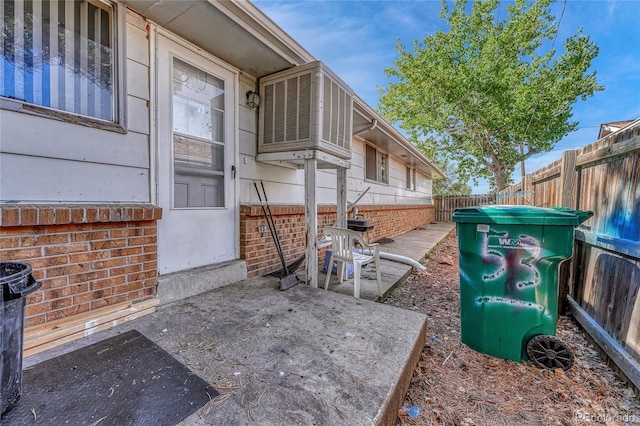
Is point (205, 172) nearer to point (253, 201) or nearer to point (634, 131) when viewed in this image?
point (253, 201)

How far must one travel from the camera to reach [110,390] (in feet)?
4.54

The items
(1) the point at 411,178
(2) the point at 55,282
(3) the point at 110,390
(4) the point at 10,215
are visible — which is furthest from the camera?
(1) the point at 411,178

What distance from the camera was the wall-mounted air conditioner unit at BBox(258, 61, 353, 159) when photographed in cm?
306

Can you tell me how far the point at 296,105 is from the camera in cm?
318

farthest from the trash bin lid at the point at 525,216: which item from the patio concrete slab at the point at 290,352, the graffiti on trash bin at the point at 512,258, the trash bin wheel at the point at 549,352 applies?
the patio concrete slab at the point at 290,352

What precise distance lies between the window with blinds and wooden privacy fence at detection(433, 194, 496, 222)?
16036 mm

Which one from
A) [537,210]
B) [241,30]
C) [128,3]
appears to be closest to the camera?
[537,210]

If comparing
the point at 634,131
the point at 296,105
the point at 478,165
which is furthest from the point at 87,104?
the point at 478,165

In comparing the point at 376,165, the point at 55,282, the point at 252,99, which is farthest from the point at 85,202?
the point at 376,165

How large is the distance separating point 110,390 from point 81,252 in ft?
3.64

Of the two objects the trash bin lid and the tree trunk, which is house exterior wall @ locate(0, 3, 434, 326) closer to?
the trash bin lid

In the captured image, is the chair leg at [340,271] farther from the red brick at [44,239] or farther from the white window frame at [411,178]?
the white window frame at [411,178]

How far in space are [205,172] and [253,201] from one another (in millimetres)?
712

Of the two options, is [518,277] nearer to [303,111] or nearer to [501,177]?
[303,111]
